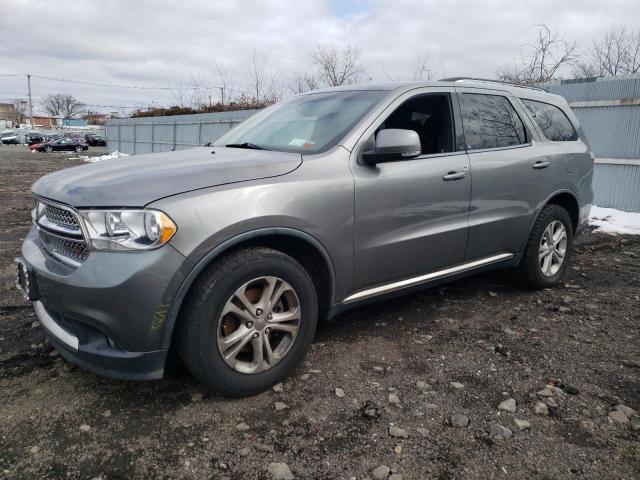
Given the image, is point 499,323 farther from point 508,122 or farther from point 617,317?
point 508,122

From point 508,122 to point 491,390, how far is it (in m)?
2.25

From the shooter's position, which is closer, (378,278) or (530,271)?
(378,278)

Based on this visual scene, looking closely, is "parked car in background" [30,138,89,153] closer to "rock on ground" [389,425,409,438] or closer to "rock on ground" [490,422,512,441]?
"rock on ground" [389,425,409,438]

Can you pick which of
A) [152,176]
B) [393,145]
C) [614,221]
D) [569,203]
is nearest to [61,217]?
[152,176]

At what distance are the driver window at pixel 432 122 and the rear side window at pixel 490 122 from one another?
150 mm

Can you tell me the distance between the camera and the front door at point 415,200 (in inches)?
117

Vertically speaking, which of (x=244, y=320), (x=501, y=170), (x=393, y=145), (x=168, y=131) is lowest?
(x=244, y=320)

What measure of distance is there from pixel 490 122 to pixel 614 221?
5262mm

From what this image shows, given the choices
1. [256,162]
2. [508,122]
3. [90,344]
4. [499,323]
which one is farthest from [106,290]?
[508,122]

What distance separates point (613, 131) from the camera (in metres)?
8.44

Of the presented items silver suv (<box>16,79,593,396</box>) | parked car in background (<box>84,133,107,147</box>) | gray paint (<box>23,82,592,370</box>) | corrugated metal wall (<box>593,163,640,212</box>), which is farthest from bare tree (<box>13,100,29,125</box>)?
gray paint (<box>23,82,592,370</box>)

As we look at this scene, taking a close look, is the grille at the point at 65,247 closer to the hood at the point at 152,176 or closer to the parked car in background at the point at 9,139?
the hood at the point at 152,176

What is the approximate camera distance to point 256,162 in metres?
2.69

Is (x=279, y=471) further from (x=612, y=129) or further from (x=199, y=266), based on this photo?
(x=612, y=129)
